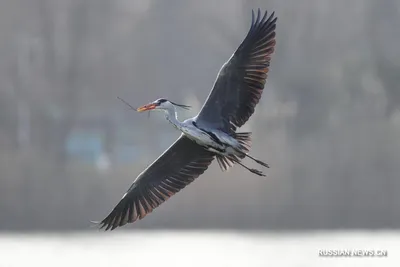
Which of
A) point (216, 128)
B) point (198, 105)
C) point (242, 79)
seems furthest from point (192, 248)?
point (242, 79)

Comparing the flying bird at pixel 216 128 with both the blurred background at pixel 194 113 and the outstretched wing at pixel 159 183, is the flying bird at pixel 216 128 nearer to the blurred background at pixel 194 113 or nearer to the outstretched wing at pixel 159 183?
the outstretched wing at pixel 159 183

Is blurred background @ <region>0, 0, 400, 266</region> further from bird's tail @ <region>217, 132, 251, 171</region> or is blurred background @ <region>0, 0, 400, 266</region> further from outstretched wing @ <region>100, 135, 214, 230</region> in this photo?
bird's tail @ <region>217, 132, 251, 171</region>

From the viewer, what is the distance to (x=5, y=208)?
11.2 m

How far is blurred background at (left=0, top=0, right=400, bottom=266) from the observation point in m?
10.5

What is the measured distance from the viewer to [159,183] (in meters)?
5.72

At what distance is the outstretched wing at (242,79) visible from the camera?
5.44m

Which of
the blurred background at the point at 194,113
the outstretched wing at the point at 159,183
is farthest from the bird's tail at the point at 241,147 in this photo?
the blurred background at the point at 194,113

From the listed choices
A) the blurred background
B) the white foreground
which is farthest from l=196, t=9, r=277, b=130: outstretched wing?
the blurred background

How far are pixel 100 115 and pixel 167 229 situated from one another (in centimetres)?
131

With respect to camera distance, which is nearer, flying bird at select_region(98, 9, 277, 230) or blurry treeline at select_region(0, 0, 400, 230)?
flying bird at select_region(98, 9, 277, 230)

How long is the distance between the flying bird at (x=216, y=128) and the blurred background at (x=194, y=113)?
175 inches

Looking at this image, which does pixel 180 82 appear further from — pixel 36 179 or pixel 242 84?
pixel 242 84

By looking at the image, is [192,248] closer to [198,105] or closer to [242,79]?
[198,105]

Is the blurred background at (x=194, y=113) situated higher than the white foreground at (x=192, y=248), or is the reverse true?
the blurred background at (x=194, y=113)
